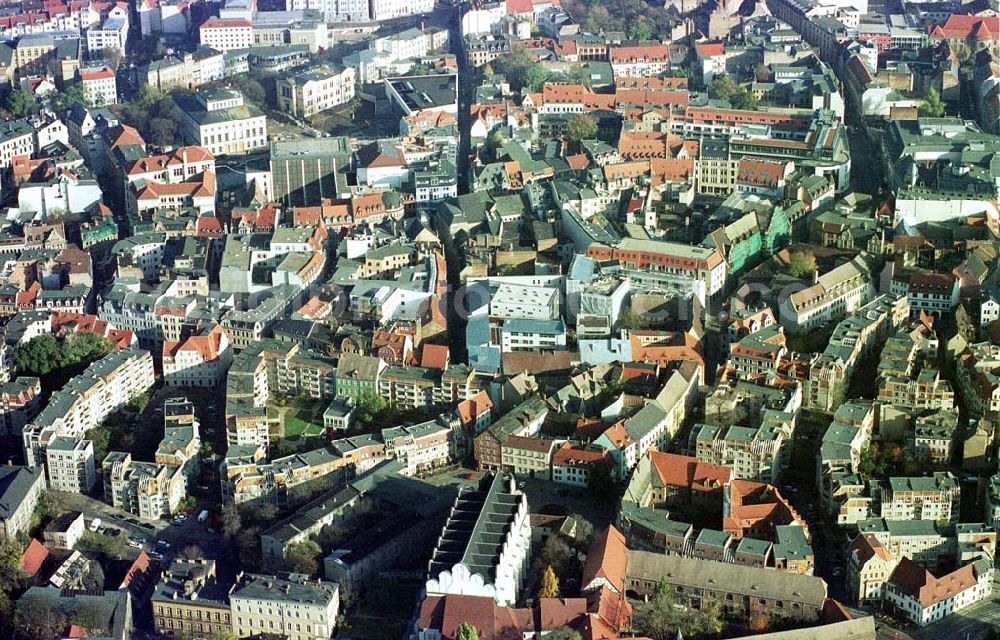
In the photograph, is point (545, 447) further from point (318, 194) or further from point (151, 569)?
point (318, 194)

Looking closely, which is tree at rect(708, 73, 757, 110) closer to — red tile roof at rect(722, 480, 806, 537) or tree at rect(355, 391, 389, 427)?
tree at rect(355, 391, 389, 427)

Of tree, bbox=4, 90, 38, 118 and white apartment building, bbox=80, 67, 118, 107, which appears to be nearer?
tree, bbox=4, 90, 38, 118

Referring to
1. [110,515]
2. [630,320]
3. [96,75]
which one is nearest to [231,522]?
[110,515]

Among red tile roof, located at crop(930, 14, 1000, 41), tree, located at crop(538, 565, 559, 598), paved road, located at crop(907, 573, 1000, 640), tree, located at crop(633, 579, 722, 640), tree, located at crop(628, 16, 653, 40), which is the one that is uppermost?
red tile roof, located at crop(930, 14, 1000, 41)

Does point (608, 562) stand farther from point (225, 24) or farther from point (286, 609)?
point (225, 24)

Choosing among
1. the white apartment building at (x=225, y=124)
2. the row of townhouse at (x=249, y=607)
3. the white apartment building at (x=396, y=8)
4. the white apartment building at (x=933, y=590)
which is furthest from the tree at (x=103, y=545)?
the white apartment building at (x=396, y=8)

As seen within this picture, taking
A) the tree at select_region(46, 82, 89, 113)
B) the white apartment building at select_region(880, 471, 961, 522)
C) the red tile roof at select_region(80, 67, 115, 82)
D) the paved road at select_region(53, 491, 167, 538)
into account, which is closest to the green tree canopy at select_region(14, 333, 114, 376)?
the paved road at select_region(53, 491, 167, 538)
